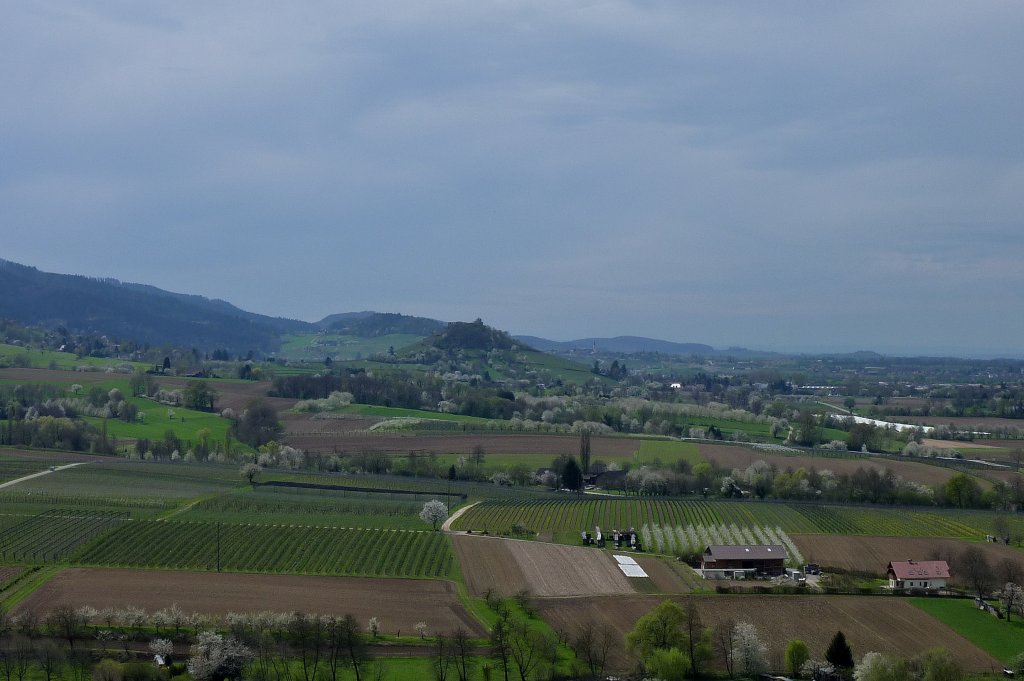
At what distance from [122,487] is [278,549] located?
86.4ft

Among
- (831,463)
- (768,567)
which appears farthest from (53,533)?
(831,463)

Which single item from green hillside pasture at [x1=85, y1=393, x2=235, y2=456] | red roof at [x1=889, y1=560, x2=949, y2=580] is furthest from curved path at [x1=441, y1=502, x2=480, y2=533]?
green hillside pasture at [x1=85, y1=393, x2=235, y2=456]

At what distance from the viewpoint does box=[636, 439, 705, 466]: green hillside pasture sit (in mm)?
97250

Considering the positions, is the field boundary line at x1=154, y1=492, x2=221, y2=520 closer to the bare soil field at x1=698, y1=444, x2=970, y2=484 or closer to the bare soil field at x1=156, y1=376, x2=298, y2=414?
the bare soil field at x1=698, y1=444, x2=970, y2=484

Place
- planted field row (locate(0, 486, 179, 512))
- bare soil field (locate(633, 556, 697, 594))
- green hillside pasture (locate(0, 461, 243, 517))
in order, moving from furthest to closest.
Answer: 1. green hillside pasture (locate(0, 461, 243, 517))
2. planted field row (locate(0, 486, 179, 512))
3. bare soil field (locate(633, 556, 697, 594))

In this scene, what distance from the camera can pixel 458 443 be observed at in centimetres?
10581

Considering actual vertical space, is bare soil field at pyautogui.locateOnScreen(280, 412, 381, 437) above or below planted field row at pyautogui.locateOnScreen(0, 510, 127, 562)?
above

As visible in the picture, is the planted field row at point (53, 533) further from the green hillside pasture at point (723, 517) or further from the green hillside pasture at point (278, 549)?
the green hillside pasture at point (723, 517)

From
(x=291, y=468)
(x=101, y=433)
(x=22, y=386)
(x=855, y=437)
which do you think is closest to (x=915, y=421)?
(x=855, y=437)

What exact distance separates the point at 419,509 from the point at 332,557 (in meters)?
16.8

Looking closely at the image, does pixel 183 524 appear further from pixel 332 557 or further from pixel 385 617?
pixel 385 617

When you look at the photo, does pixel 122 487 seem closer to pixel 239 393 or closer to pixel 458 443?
pixel 458 443

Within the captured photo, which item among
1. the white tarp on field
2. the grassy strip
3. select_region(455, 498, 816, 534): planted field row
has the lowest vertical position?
the grassy strip

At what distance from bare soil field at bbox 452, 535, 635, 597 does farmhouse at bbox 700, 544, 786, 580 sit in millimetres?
5738
